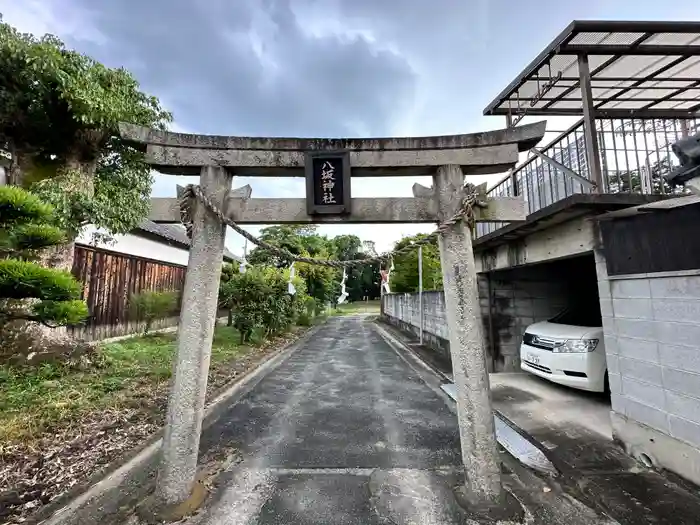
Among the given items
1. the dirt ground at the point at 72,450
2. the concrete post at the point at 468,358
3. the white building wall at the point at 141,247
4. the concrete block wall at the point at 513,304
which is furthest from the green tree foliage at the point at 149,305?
the concrete post at the point at 468,358

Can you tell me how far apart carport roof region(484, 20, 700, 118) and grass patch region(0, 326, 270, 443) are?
24.8 feet

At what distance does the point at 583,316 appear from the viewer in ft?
17.3

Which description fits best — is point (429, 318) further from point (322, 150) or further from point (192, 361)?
point (192, 361)

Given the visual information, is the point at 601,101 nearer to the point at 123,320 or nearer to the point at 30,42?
the point at 30,42

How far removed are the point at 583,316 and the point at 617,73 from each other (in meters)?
3.72

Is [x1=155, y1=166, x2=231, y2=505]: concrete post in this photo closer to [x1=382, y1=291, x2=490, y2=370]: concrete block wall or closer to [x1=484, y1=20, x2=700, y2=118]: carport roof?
[x1=382, y1=291, x2=490, y2=370]: concrete block wall

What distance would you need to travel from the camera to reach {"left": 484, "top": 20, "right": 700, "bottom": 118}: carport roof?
3889 millimetres

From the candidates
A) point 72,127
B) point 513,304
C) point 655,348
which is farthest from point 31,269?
point 513,304

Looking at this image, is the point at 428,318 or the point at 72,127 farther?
the point at 428,318

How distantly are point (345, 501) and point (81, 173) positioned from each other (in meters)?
7.42

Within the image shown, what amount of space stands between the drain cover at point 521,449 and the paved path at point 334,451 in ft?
1.81

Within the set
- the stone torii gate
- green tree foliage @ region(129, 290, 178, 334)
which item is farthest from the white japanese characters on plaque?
green tree foliage @ region(129, 290, 178, 334)

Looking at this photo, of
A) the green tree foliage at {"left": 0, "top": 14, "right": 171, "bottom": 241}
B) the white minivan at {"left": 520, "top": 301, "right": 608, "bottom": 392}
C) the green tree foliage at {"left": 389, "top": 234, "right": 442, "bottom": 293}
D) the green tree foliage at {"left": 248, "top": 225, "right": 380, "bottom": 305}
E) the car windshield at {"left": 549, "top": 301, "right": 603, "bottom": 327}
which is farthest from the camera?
the green tree foliage at {"left": 248, "top": 225, "right": 380, "bottom": 305}

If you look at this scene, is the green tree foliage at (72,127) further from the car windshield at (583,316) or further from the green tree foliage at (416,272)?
the green tree foliage at (416,272)
